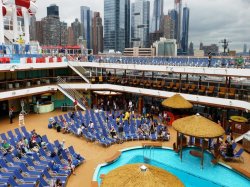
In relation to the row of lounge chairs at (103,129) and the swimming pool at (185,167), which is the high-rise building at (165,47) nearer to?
the row of lounge chairs at (103,129)

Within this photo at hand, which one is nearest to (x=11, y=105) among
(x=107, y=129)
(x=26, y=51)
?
(x=26, y=51)

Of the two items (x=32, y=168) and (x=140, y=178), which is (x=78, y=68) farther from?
(x=140, y=178)

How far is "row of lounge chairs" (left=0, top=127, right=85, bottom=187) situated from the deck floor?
0.61 meters

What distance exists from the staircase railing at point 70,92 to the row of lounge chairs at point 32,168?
12172 millimetres

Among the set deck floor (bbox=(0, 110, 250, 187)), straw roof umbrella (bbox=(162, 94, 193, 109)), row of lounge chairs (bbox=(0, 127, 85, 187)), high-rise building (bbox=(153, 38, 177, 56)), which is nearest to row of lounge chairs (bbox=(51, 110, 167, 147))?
deck floor (bbox=(0, 110, 250, 187))

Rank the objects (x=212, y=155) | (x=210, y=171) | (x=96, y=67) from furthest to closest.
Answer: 1. (x=96, y=67)
2. (x=212, y=155)
3. (x=210, y=171)

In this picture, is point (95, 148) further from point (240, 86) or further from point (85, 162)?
point (240, 86)

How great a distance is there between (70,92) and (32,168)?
614 inches

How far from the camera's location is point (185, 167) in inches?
576

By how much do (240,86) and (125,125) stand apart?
Answer: 1237 centimetres

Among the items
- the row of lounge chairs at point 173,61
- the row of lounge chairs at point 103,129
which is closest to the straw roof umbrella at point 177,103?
the row of lounge chairs at point 103,129

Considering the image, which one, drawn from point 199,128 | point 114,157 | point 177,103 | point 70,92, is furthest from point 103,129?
point 70,92

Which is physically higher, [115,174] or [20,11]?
[20,11]

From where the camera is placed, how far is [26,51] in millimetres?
28406
